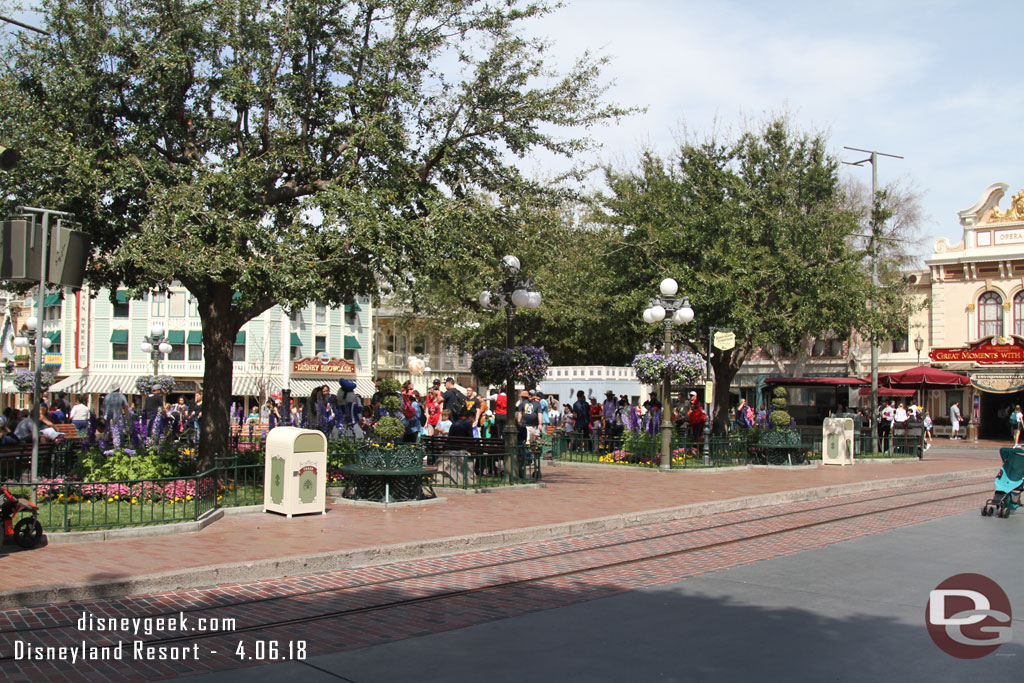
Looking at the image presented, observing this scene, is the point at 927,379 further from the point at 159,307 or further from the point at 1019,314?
the point at 159,307

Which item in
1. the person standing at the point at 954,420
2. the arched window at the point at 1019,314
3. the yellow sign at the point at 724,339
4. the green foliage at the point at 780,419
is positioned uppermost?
the arched window at the point at 1019,314

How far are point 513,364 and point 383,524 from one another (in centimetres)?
545

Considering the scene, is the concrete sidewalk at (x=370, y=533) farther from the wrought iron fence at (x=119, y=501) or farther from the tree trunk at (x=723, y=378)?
the tree trunk at (x=723, y=378)

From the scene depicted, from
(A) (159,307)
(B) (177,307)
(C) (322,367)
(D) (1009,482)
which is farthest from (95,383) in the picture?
(D) (1009,482)

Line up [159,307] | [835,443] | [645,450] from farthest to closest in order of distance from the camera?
[159,307] → [835,443] → [645,450]

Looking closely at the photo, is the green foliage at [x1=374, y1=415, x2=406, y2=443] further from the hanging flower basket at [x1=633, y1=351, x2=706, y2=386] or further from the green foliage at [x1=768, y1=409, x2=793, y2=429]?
the green foliage at [x1=768, y1=409, x2=793, y2=429]

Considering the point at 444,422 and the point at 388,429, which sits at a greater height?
the point at 388,429

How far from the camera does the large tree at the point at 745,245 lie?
78.2 feet

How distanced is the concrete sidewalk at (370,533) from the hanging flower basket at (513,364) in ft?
6.54

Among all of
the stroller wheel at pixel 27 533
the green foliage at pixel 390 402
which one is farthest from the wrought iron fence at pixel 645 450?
the stroller wheel at pixel 27 533

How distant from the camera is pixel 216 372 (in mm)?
13734

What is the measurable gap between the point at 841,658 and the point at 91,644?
16.2 feet

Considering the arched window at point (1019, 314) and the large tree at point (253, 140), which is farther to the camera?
the arched window at point (1019, 314)

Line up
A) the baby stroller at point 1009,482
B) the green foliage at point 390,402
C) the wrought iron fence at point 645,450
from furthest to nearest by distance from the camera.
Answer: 1. the wrought iron fence at point 645,450
2. the green foliage at point 390,402
3. the baby stroller at point 1009,482
